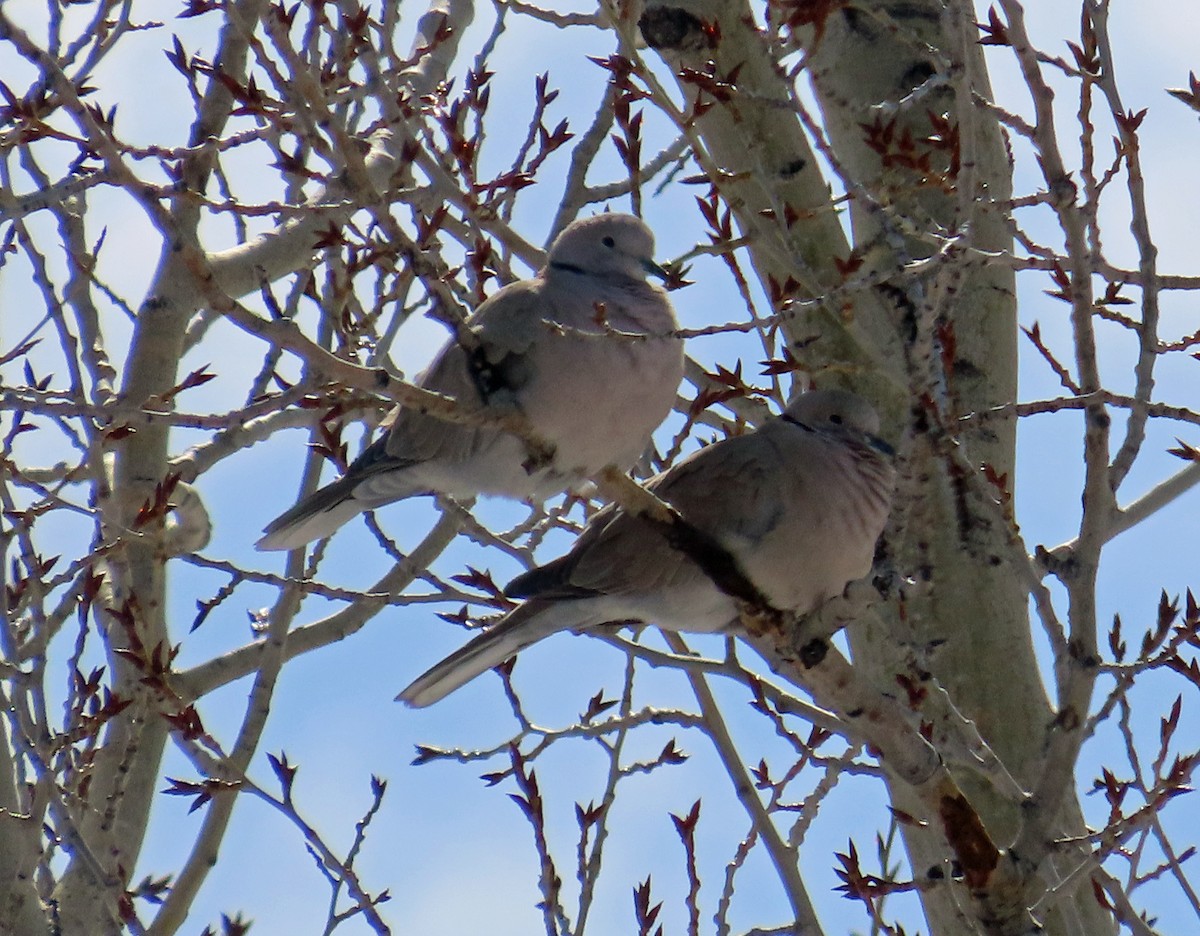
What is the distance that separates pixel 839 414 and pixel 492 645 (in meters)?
0.99

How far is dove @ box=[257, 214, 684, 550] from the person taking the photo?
10.7ft

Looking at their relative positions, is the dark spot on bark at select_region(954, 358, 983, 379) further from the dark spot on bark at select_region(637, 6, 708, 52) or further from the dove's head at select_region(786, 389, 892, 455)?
the dark spot on bark at select_region(637, 6, 708, 52)

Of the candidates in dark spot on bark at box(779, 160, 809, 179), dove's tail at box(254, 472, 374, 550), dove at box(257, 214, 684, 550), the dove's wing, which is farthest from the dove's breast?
dark spot on bark at box(779, 160, 809, 179)

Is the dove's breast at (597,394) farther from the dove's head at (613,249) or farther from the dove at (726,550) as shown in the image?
the dove's head at (613,249)

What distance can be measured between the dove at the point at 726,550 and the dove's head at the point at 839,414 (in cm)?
15

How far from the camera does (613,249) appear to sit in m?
3.73

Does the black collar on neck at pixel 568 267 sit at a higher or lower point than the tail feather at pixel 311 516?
higher

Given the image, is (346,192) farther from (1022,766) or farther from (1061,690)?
(1022,766)

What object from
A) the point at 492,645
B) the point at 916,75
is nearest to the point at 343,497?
the point at 492,645

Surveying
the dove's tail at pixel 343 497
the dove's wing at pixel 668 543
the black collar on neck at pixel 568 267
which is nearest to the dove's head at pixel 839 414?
the dove's wing at pixel 668 543

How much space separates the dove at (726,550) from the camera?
3236 millimetres

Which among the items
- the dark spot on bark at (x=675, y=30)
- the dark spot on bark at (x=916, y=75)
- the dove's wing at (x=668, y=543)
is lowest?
the dove's wing at (x=668, y=543)

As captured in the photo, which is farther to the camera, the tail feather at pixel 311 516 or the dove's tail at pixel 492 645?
the tail feather at pixel 311 516

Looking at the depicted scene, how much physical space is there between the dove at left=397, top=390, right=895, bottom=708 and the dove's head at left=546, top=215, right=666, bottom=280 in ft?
1.90
